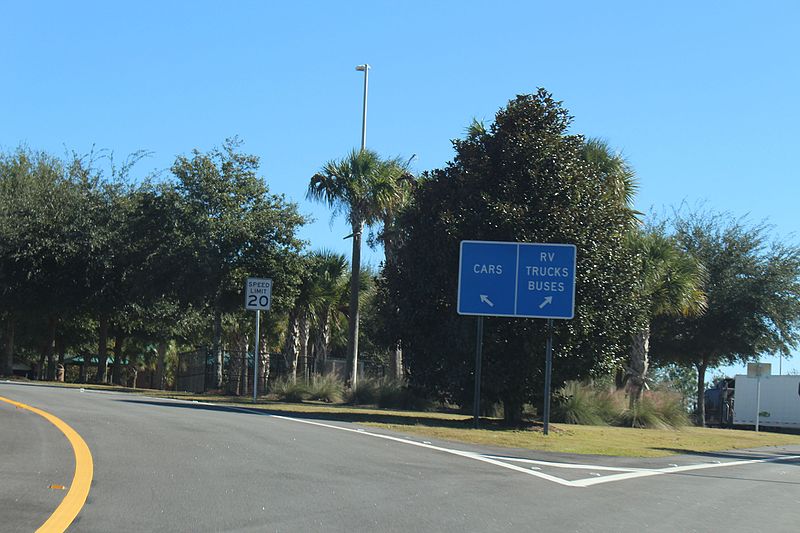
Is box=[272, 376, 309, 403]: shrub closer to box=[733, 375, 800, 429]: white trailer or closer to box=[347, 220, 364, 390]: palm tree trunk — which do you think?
box=[347, 220, 364, 390]: palm tree trunk

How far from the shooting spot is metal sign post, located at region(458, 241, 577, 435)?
19.2 metres

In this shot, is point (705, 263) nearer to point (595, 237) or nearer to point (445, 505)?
point (595, 237)

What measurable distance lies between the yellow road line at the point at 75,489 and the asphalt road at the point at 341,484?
89 mm

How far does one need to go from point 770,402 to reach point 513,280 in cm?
2590

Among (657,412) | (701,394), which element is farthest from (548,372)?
(701,394)

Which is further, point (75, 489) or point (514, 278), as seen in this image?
point (514, 278)

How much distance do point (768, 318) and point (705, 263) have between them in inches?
130

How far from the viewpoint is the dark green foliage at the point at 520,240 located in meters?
20.5

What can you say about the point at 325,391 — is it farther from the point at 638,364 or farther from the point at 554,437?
the point at 554,437

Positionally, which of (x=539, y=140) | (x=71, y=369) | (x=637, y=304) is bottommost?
(x=71, y=369)

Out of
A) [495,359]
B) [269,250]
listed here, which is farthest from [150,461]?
A: [269,250]

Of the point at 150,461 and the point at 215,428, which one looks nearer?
the point at 150,461

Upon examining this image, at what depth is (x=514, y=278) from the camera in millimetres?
19641

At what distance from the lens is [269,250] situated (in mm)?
31719
